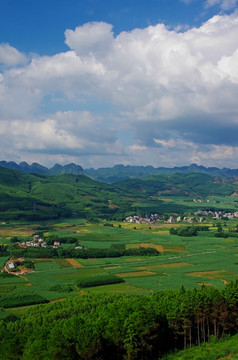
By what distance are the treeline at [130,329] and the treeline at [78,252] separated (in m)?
36.7

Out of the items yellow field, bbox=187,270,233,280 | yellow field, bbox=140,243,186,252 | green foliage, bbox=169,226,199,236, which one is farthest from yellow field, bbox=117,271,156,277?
green foliage, bbox=169,226,199,236

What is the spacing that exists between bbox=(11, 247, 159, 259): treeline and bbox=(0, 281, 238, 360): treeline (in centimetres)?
3674

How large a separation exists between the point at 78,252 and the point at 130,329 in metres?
47.7

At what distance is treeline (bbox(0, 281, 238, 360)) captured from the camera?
1030 inches

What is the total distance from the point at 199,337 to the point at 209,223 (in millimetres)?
105844

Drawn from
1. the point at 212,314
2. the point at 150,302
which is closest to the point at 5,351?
the point at 150,302

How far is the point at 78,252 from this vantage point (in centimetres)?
7431

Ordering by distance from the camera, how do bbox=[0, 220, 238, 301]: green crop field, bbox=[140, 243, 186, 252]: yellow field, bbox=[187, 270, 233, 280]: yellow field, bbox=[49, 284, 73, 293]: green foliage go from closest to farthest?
bbox=[49, 284, 73, 293]: green foliage < bbox=[0, 220, 238, 301]: green crop field < bbox=[187, 270, 233, 280]: yellow field < bbox=[140, 243, 186, 252]: yellow field

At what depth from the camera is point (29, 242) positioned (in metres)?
84.9

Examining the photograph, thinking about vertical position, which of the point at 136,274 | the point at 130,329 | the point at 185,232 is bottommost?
the point at 136,274

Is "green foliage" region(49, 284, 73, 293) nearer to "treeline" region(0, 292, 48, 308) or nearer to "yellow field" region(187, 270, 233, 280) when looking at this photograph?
"treeline" region(0, 292, 48, 308)

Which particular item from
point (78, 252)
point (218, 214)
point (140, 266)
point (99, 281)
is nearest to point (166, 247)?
point (140, 266)

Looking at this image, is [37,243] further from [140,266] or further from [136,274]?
[136,274]

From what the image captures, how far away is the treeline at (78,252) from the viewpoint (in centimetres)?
7286
